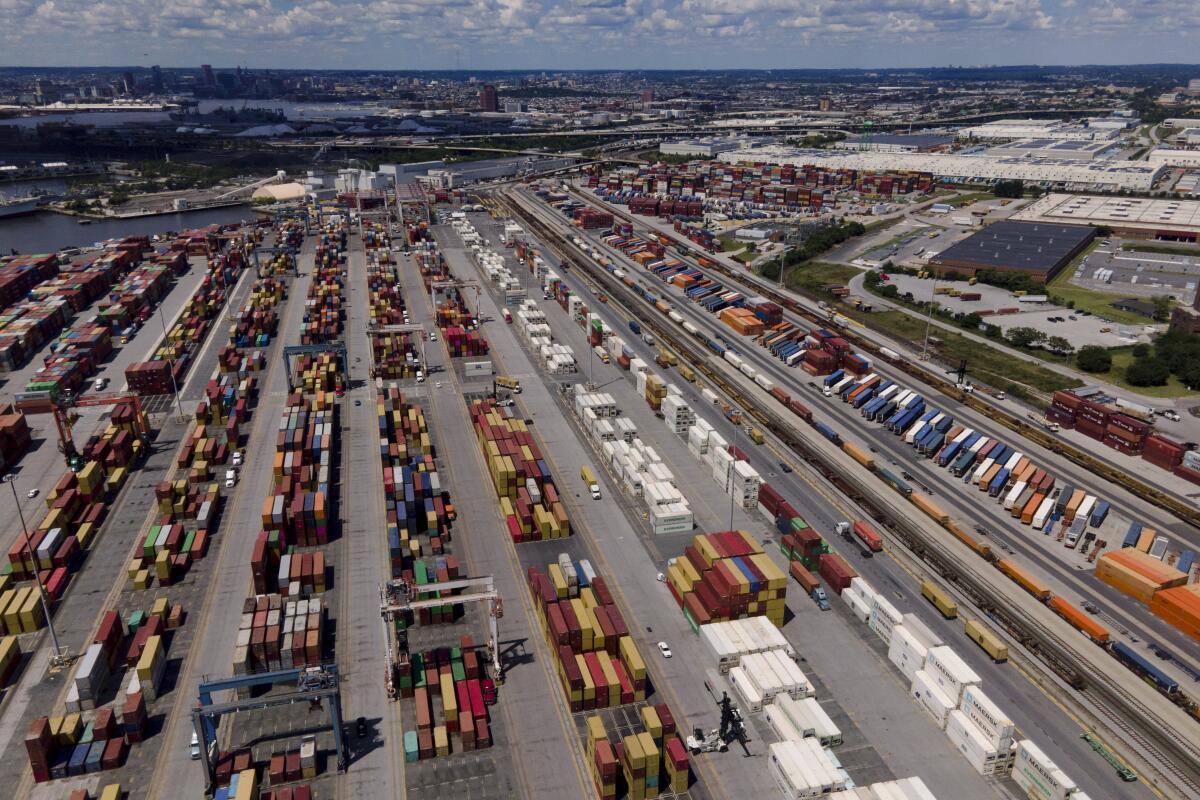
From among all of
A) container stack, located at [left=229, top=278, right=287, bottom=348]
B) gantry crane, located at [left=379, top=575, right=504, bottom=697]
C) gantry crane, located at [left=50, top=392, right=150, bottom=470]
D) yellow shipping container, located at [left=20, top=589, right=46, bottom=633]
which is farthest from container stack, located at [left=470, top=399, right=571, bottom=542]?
container stack, located at [left=229, top=278, right=287, bottom=348]

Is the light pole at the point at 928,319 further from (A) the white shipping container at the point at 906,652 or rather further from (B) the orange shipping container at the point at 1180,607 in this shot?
(A) the white shipping container at the point at 906,652

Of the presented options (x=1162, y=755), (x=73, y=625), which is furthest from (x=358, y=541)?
(x=1162, y=755)

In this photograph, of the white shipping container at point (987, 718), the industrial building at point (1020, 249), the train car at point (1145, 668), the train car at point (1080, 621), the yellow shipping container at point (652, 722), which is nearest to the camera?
the white shipping container at point (987, 718)

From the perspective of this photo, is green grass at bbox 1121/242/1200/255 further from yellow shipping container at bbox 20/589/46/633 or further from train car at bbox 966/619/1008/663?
yellow shipping container at bbox 20/589/46/633

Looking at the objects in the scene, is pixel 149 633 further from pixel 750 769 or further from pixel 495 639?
pixel 750 769

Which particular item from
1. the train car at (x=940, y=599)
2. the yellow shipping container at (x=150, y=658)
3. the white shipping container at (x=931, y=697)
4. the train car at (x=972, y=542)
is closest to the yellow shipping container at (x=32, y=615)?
the yellow shipping container at (x=150, y=658)
